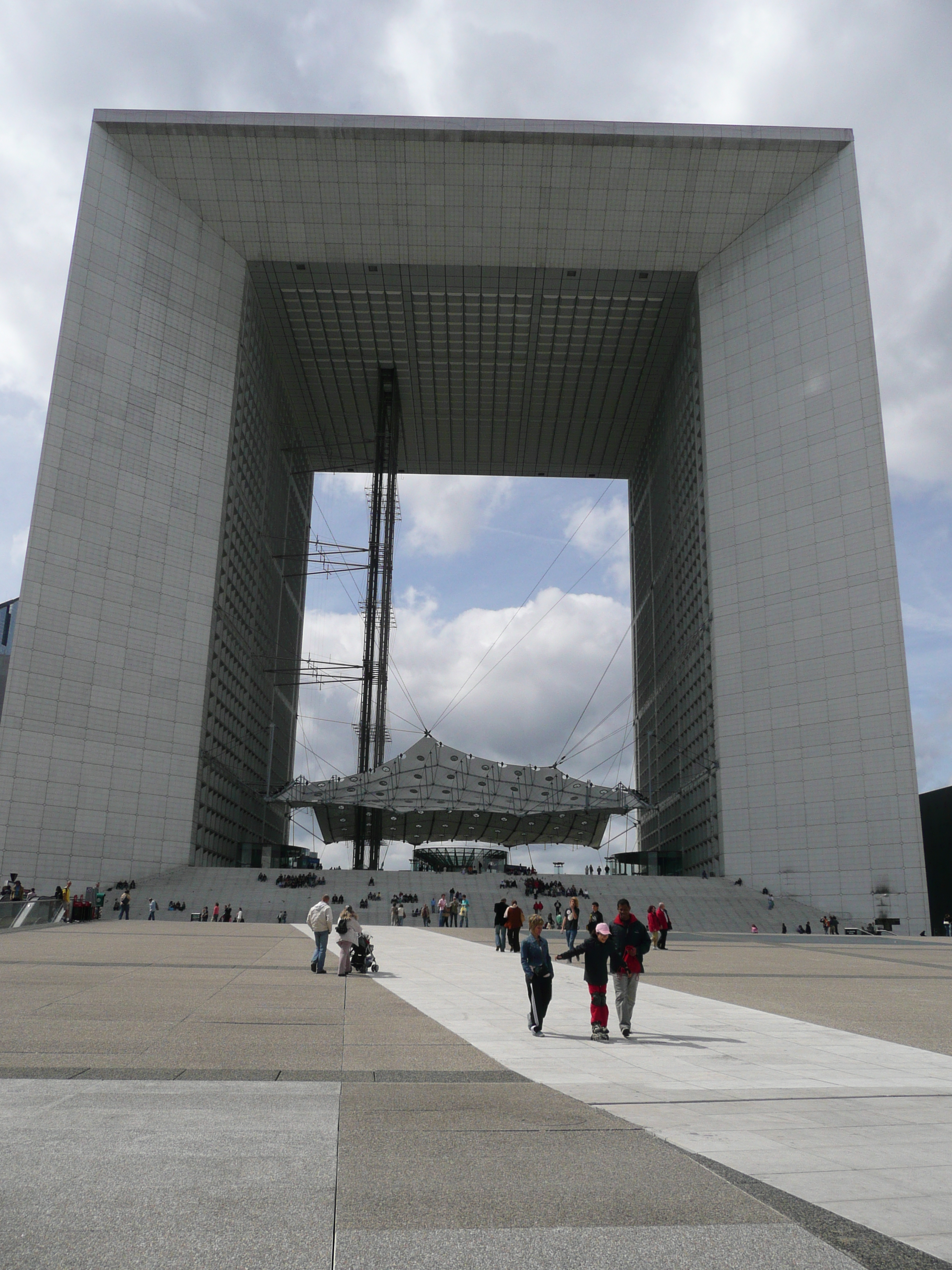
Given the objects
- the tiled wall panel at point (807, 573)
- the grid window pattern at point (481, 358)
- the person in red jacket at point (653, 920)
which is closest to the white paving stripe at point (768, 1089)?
the person in red jacket at point (653, 920)

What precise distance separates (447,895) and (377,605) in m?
30.0

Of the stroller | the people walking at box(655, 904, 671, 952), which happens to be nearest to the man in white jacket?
the stroller

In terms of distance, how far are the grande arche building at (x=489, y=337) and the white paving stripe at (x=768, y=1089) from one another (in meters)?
42.5

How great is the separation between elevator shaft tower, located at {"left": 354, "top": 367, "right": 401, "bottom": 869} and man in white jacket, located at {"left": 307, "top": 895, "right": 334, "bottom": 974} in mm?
52244

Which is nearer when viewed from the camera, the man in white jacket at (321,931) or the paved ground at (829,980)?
the paved ground at (829,980)

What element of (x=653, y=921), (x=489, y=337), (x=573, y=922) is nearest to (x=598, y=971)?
(x=573, y=922)

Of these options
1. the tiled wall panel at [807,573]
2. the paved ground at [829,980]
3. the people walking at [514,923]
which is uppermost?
the tiled wall panel at [807,573]

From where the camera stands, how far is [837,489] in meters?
56.0

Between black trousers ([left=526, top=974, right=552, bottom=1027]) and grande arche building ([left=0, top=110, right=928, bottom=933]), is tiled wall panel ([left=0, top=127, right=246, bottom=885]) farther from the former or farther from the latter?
black trousers ([left=526, top=974, right=552, bottom=1027])

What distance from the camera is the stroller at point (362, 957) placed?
18.3 metres

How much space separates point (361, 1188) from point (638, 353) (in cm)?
7399

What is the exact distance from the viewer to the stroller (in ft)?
60.0

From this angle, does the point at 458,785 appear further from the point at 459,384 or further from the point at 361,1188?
the point at 361,1188

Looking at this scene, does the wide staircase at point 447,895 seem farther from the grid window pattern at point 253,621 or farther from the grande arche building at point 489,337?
the grid window pattern at point 253,621
